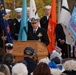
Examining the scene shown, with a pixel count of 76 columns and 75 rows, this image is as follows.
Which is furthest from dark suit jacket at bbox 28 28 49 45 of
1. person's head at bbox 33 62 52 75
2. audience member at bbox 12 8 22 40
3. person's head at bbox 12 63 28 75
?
person's head at bbox 33 62 52 75

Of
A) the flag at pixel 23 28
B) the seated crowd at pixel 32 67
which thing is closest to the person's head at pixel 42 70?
the seated crowd at pixel 32 67

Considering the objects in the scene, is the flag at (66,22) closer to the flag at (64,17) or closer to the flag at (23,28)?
the flag at (64,17)

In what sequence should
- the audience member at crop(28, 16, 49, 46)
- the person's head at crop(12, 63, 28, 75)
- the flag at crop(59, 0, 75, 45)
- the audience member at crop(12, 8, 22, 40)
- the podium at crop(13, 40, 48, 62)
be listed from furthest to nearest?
the flag at crop(59, 0, 75, 45) < the audience member at crop(12, 8, 22, 40) < the audience member at crop(28, 16, 49, 46) < the podium at crop(13, 40, 48, 62) < the person's head at crop(12, 63, 28, 75)

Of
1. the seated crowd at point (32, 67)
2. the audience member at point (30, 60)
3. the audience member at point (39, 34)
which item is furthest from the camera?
the audience member at point (39, 34)

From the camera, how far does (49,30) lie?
15.4 metres

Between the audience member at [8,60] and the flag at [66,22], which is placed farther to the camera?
the flag at [66,22]

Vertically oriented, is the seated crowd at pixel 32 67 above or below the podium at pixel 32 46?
above

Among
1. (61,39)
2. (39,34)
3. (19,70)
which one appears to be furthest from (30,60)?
(61,39)

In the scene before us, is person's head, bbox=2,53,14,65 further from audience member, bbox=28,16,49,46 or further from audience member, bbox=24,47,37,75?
audience member, bbox=28,16,49,46

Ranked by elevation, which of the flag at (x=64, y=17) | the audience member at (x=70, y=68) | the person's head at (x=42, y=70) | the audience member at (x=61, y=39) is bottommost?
the audience member at (x=61, y=39)

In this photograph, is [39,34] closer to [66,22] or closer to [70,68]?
[66,22]


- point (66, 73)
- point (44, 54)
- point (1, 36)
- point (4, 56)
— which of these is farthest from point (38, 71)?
point (1, 36)

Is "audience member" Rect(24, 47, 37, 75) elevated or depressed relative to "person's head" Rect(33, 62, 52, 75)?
depressed

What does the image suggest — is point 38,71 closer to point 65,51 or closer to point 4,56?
point 4,56
